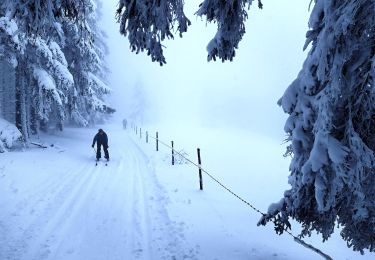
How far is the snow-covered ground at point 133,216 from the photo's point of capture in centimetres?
663

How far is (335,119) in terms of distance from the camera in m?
4.52

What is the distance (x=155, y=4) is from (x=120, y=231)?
4546mm

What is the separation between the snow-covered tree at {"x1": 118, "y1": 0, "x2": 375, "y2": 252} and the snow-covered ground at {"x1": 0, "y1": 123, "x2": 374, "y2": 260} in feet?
6.36

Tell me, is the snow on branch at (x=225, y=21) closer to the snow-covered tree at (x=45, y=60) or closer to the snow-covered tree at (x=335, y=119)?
the snow-covered tree at (x=335, y=119)

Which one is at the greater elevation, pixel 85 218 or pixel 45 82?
pixel 45 82

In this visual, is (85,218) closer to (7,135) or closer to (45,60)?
(7,135)

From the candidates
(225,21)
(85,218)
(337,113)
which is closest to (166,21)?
(225,21)

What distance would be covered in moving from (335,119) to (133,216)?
18.1ft

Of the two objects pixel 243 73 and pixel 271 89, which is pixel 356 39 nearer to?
pixel 271 89

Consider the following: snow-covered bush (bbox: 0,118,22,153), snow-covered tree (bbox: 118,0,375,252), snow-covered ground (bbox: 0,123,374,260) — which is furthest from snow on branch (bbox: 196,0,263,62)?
snow-covered bush (bbox: 0,118,22,153)

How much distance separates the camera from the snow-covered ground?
663 centimetres

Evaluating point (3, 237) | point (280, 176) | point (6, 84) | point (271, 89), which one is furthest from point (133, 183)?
point (271, 89)

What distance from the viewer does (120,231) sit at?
758cm

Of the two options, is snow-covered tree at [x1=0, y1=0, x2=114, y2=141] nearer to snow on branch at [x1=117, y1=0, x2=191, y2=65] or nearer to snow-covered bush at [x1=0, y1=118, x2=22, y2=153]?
snow on branch at [x1=117, y1=0, x2=191, y2=65]
